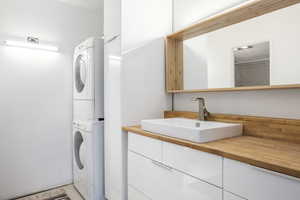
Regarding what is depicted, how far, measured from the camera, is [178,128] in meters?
1.13

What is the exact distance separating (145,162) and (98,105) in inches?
33.8

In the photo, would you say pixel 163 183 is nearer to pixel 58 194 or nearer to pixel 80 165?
pixel 80 165

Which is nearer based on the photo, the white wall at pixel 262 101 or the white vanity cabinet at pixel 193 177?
the white vanity cabinet at pixel 193 177

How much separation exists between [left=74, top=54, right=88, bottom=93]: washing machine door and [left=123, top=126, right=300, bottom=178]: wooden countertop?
1.34m

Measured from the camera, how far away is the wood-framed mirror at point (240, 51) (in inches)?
44.2

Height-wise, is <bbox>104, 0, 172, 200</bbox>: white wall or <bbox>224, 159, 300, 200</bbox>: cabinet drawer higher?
<bbox>104, 0, 172, 200</bbox>: white wall

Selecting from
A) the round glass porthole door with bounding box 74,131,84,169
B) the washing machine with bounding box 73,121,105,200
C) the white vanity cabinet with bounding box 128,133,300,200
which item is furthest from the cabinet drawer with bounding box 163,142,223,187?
the round glass porthole door with bounding box 74,131,84,169

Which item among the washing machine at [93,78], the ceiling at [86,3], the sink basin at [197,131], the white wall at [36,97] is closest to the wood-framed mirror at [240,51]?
the sink basin at [197,131]

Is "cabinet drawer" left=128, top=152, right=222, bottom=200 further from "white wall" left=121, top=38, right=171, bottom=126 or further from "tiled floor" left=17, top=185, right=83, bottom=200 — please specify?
"tiled floor" left=17, top=185, right=83, bottom=200

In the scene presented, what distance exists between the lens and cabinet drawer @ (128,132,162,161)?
126 cm

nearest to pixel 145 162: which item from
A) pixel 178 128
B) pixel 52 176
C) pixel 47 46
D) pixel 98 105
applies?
pixel 178 128

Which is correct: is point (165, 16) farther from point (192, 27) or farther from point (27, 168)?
point (27, 168)

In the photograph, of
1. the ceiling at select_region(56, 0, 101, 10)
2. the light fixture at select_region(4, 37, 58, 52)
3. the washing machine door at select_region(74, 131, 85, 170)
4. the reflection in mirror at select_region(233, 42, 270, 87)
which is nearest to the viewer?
the reflection in mirror at select_region(233, 42, 270, 87)

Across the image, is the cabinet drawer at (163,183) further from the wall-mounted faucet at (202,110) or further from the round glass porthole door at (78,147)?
the round glass porthole door at (78,147)
